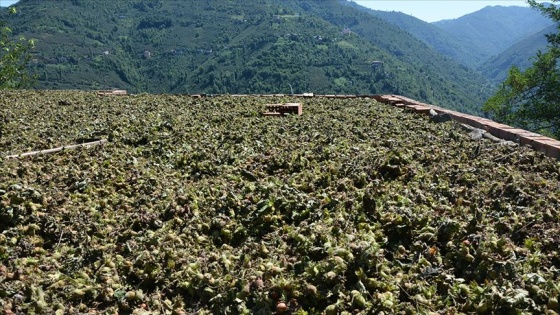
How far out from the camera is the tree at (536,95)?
22.3m

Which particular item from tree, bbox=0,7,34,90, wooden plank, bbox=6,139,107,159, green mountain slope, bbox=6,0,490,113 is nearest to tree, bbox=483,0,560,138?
wooden plank, bbox=6,139,107,159

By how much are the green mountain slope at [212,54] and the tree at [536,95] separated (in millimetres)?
62439

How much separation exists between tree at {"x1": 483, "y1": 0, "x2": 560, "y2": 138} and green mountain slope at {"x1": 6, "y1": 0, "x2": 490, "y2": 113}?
6244 centimetres

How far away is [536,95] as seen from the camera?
915 inches

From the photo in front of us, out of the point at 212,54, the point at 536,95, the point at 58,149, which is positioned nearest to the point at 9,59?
the point at 58,149

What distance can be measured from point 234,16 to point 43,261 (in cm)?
18383

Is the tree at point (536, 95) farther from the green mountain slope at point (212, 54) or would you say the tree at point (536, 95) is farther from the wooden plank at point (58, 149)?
the green mountain slope at point (212, 54)

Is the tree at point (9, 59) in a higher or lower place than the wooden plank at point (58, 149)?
higher

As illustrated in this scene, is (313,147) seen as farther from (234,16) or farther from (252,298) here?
(234,16)

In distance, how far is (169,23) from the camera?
564 ft

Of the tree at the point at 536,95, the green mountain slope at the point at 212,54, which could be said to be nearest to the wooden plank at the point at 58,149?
the tree at the point at 536,95

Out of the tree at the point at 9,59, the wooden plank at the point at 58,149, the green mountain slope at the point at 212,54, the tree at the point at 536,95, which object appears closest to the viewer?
the wooden plank at the point at 58,149

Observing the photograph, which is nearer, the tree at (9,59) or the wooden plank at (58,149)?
the wooden plank at (58,149)

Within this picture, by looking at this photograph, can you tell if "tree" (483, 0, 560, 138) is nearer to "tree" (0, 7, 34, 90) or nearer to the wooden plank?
the wooden plank
